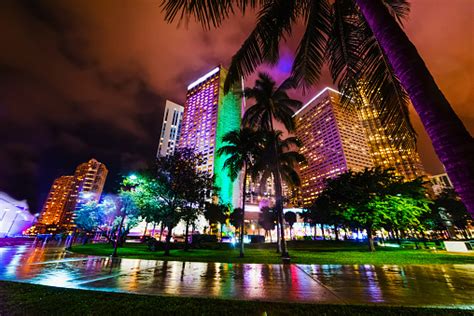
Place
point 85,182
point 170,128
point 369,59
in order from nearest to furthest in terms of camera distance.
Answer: point 369,59
point 170,128
point 85,182

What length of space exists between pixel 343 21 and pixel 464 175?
4830 mm

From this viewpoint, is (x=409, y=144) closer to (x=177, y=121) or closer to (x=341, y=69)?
(x=341, y=69)

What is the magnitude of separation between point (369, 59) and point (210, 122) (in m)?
117

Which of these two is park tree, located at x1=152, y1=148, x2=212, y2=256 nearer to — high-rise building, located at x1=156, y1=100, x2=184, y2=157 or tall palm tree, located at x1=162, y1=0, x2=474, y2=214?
tall palm tree, located at x1=162, y1=0, x2=474, y2=214

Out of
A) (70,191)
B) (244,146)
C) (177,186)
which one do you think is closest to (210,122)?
(177,186)

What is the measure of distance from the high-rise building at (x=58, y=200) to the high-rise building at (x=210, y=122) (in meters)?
119

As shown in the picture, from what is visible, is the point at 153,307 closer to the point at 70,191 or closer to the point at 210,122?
the point at 210,122

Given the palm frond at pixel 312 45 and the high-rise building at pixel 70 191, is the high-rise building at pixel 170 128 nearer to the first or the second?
the high-rise building at pixel 70 191

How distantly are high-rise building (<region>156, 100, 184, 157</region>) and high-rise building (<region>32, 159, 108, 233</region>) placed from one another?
7460 cm

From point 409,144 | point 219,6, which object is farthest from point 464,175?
point 219,6

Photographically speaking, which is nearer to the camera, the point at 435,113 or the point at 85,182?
the point at 435,113

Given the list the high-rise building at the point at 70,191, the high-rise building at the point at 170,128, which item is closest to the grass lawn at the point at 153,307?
the high-rise building at the point at 170,128

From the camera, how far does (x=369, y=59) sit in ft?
12.7

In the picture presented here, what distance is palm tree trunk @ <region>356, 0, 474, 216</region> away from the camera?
5.60 ft
